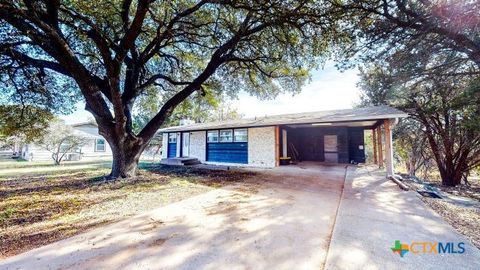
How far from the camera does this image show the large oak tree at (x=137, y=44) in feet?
19.5

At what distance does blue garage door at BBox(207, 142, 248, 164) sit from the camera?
43.6 ft

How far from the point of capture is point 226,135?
14.2m

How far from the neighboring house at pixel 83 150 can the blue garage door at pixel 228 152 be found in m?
12.9

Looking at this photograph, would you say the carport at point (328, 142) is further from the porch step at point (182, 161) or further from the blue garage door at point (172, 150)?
the blue garage door at point (172, 150)

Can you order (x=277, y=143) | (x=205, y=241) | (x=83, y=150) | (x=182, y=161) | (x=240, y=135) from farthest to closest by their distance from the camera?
(x=83, y=150)
(x=182, y=161)
(x=240, y=135)
(x=277, y=143)
(x=205, y=241)

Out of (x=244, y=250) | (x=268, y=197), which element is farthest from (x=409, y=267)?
(x=268, y=197)

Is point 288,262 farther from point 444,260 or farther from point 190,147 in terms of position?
point 190,147

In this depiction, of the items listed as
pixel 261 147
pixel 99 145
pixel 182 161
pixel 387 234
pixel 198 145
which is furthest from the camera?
pixel 99 145

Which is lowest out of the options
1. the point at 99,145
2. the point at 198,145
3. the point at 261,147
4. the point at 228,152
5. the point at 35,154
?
the point at 35,154

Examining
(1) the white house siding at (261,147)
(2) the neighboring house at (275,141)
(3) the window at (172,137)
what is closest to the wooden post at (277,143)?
(2) the neighboring house at (275,141)

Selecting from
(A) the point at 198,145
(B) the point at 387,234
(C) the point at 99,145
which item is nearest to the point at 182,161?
(A) the point at 198,145

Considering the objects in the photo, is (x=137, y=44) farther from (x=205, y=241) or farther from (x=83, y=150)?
(x=83, y=150)

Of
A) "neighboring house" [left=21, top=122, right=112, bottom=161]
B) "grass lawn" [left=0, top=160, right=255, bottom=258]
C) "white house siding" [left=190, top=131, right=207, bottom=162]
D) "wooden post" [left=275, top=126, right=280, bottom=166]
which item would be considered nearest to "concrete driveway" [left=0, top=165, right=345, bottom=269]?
"grass lawn" [left=0, top=160, right=255, bottom=258]

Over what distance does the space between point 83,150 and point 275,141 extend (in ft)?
68.9
